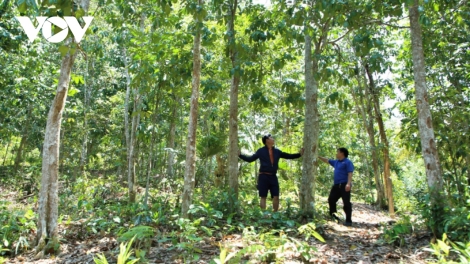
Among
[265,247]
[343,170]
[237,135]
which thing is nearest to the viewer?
[265,247]

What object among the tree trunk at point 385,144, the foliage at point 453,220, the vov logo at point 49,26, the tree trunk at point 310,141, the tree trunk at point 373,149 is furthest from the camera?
the tree trunk at point 373,149

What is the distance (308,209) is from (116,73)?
1195cm

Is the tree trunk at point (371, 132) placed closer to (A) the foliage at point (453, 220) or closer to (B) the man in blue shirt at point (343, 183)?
(B) the man in blue shirt at point (343, 183)

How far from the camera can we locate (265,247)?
12.7ft

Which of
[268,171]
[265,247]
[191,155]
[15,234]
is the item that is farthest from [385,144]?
[15,234]

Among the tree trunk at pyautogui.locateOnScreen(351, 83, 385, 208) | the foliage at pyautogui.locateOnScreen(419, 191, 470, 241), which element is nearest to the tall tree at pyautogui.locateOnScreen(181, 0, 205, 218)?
the foliage at pyautogui.locateOnScreen(419, 191, 470, 241)

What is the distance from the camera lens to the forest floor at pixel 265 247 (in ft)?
12.9

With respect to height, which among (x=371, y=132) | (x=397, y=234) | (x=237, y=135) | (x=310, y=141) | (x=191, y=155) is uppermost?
(x=371, y=132)

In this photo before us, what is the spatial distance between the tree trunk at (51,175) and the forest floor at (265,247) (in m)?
0.30

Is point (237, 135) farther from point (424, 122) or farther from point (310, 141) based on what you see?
point (424, 122)

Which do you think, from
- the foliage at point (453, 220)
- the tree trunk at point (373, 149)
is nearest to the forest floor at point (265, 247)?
the foliage at point (453, 220)

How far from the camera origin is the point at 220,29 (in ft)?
25.8

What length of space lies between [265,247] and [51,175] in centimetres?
298

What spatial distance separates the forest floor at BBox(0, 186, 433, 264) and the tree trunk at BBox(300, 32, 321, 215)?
0.59 metres
